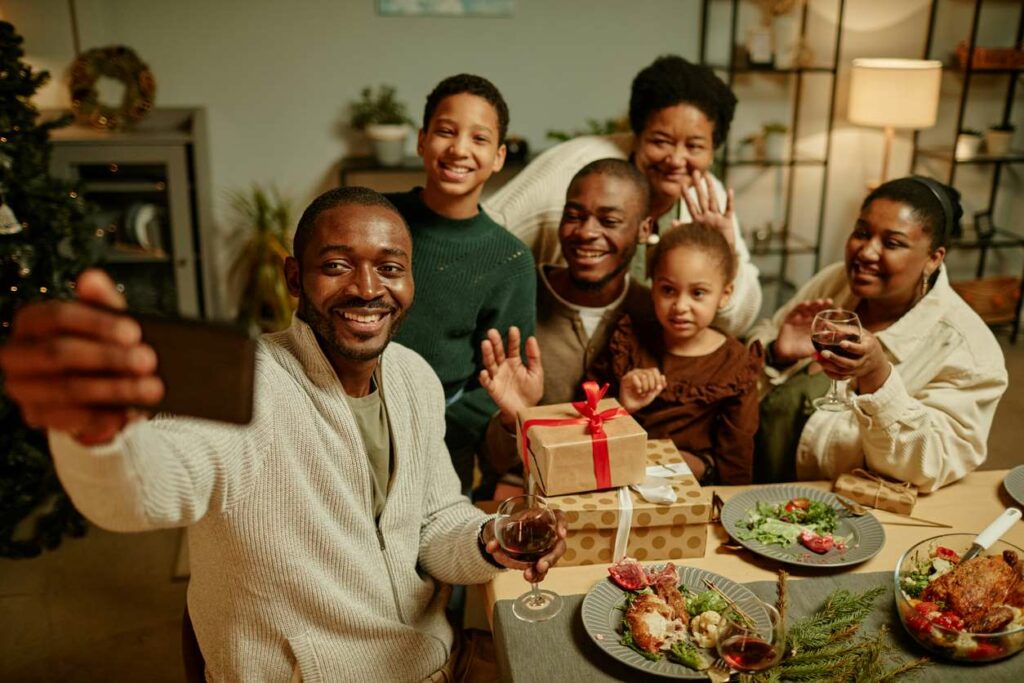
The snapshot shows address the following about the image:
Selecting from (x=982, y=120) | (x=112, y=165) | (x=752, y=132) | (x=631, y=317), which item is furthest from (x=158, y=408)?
(x=982, y=120)

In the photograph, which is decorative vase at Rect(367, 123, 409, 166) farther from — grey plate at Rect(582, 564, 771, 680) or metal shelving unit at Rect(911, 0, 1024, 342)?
grey plate at Rect(582, 564, 771, 680)

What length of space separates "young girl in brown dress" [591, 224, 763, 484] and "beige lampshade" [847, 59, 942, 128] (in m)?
3.10

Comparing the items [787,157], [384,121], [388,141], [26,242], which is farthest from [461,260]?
[787,157]

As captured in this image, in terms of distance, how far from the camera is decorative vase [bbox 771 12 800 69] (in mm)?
4836

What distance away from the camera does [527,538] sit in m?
1.54

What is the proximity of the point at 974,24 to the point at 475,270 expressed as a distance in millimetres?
4109

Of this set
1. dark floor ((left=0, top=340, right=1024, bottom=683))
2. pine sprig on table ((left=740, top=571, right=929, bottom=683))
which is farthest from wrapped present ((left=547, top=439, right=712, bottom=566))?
dark floor ((left=0, top=340, right=1024, bottom=683))

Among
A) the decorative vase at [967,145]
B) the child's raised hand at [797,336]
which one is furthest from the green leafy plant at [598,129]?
the child's raised hand at [797,336]

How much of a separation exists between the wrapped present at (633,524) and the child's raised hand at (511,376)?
0.35 m

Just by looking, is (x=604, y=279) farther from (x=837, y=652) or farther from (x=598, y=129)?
(x=598, y=129)

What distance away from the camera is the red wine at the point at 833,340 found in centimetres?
174

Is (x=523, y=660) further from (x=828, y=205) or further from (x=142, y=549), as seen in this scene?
(x=828, y=205)

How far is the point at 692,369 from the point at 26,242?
227cm

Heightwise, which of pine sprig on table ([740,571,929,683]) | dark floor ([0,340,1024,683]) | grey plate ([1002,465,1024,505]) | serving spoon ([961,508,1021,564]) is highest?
serving spoon ([961,508,1021,564])
